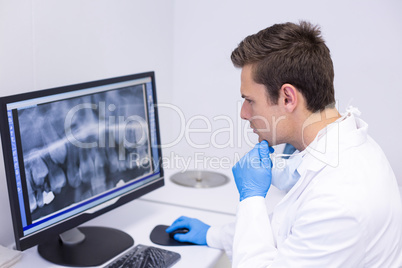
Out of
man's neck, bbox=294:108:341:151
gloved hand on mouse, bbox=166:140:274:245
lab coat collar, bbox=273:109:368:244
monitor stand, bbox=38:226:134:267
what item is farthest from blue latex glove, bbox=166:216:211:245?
man's neck, bbox=294:108:341:151

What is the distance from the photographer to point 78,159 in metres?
1.36

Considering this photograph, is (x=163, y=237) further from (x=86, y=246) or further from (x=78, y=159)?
(x=78, y=159)

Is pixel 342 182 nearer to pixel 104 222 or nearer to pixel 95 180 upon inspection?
pixel 95 180

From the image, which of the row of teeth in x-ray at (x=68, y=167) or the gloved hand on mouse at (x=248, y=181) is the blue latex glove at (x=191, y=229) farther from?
the row of teeth in x-ray at (x=68, y=167)

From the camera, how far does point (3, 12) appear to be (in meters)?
1.35

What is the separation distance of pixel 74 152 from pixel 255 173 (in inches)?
21.7

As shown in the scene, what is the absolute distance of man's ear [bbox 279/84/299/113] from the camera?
1269 millimetres

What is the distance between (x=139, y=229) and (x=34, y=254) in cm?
36

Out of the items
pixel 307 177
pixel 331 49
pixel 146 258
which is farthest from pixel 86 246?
pixel 331 49

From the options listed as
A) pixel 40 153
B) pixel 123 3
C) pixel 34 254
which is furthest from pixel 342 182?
pixel 123 3

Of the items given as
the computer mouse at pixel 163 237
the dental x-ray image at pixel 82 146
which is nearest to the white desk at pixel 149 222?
the computer mouse at pixel 163 237

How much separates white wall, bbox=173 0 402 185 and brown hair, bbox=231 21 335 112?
0.79 meters

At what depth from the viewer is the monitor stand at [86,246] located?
134 cm

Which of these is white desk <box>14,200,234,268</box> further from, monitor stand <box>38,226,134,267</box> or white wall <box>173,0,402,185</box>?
white wall <box>173,0,402,185</box>
